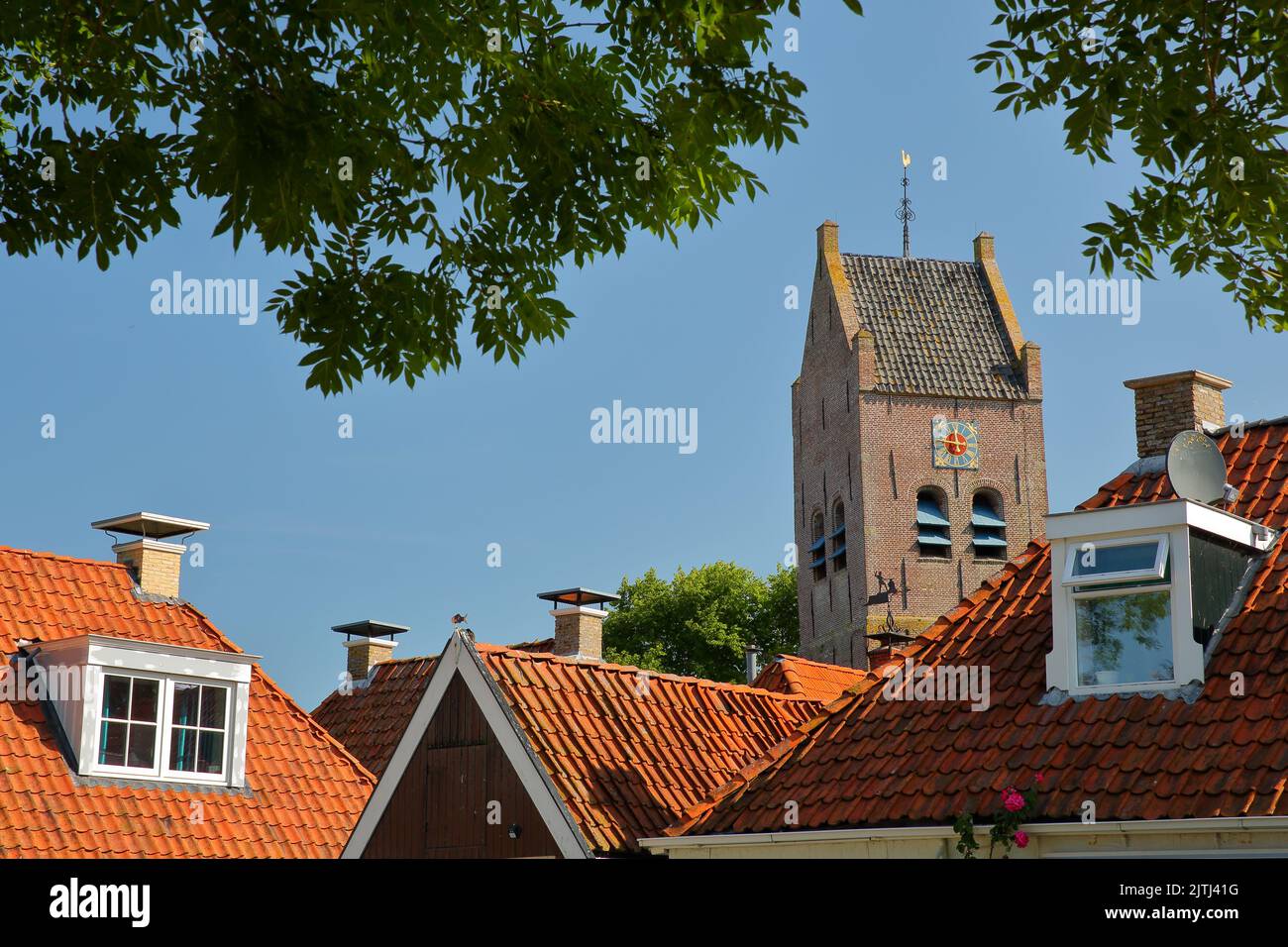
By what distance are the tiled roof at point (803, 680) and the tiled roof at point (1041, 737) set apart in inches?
281

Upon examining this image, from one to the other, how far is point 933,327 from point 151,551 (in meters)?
50.9

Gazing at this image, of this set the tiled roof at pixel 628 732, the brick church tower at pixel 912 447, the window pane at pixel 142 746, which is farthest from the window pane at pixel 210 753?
the brick church tower at pixel 912 447

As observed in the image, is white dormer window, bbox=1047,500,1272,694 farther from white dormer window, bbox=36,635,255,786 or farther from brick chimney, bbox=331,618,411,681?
brick chimney, bbox=331,618,411,681

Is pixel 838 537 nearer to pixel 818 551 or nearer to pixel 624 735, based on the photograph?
pixel 818 551

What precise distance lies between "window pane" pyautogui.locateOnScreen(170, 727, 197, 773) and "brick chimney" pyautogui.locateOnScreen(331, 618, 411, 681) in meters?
8.12

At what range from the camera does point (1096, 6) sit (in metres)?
7.72

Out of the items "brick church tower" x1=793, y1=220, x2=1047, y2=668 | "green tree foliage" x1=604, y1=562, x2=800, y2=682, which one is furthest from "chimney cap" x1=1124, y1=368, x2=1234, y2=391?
"green tree foliage" x1=604, y1=562, x2=800, y2=682

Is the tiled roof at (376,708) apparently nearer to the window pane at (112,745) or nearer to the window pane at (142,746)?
the window pane at (142,746)

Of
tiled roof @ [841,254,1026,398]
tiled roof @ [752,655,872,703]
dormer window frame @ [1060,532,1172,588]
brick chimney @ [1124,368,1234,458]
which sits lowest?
tiled roof @ [752,655,872,703]

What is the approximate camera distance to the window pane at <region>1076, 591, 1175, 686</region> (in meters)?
12.1

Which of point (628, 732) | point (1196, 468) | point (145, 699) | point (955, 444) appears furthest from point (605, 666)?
point (955, 444)

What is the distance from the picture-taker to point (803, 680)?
21.9 m

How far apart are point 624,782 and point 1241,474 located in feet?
22.7

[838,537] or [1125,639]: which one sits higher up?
[838,537]
